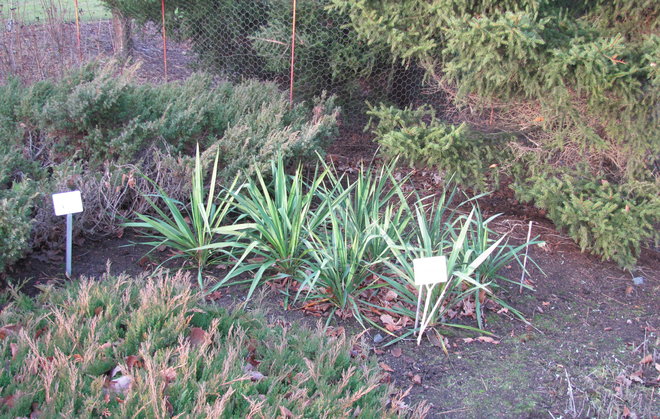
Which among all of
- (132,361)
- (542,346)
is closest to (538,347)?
(542,346)

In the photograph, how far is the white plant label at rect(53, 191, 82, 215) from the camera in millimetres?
3186

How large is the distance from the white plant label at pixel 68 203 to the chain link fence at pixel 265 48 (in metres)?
3.01

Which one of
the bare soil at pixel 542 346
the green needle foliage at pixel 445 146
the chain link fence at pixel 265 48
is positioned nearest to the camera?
the bare soil at pixel 542 346

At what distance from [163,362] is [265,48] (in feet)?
14.6

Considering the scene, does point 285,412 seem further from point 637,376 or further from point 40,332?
point 637,376

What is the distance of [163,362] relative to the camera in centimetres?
236

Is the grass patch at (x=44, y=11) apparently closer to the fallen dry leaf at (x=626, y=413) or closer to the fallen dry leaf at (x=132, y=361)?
the fallen dry leaf at (x=132, y=361)

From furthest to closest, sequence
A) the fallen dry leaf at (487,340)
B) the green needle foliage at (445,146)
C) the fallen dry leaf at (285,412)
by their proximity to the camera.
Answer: the green needle foliage at (445,146) < the fallen dry leaf at (487,340) < the fallen dry leaf at (285,412)

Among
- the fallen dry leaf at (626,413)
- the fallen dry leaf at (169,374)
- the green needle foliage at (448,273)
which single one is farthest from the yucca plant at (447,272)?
the fallen dry leaf at (169,374)

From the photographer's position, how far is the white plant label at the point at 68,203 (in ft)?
10.5

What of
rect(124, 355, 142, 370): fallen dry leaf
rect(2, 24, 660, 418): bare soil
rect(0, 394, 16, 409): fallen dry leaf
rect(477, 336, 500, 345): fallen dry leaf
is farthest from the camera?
rect(477, 336, 500, 345): fallen dry leaf

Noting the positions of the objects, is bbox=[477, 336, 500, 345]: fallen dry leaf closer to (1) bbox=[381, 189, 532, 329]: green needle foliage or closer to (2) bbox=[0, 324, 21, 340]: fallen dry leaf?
(1) bbox=[381, 189, 532, 329]: green needle foliage

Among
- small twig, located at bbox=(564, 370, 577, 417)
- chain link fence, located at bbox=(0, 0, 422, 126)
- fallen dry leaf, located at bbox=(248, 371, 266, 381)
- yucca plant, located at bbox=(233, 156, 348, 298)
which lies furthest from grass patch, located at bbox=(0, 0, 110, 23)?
small twig, located at bbox=(564, 370, 577, 417)

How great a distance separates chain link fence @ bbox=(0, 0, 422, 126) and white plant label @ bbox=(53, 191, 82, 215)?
3011 mm
